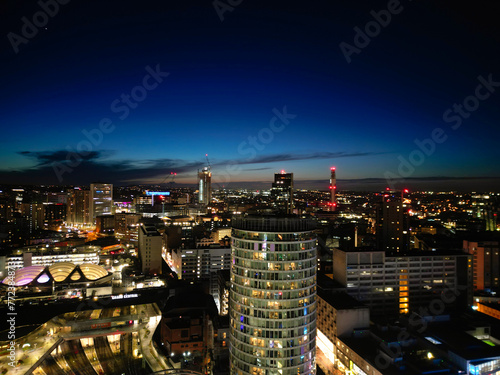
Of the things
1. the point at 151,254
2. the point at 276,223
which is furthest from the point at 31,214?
the point at 276,223

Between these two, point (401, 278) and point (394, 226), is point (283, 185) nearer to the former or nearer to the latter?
point (394, 226)

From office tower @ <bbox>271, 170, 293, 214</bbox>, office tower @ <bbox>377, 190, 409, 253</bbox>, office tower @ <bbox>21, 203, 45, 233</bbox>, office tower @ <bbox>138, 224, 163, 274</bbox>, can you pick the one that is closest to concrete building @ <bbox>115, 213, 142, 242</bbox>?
office tower @ <bbox>21, 203, 45, 233</bbox>

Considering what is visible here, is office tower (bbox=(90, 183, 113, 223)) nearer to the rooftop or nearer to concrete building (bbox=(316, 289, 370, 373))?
concrete building (bbox=(316, 289, 370, 373))

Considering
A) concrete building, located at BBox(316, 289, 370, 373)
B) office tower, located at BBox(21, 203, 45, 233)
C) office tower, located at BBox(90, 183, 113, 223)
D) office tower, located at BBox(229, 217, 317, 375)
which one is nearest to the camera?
office tower, located at BBox(229, 217, 317, 375)

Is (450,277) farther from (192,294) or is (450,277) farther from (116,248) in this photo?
(116,248)

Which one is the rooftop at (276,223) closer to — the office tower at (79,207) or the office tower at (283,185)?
the office tower at (283,185)

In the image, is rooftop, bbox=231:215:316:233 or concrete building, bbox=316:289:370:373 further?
concrete building, bbox=316:289:370:373

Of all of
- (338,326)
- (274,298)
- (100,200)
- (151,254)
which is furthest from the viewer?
(100,200)
